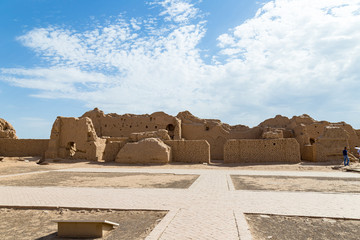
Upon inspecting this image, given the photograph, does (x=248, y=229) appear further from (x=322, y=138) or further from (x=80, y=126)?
(x=80, y=126)

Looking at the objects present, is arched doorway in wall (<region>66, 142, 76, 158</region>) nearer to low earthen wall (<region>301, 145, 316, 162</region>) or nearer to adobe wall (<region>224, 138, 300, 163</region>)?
adobe wall (<region>224, 138, 300, 163</region>)

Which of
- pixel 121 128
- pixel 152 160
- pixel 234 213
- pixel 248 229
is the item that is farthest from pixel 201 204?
pixel 121 128

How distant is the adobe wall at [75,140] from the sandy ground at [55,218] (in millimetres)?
15078

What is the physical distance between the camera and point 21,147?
939 inches

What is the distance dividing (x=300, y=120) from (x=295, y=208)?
25956 millimetres

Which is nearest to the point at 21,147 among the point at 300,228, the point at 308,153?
the point at 308,153

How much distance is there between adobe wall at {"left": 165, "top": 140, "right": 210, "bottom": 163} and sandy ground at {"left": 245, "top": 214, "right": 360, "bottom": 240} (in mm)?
13708

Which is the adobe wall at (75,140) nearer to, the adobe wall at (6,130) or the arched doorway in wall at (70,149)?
the arched doorway in wall at (70,149)

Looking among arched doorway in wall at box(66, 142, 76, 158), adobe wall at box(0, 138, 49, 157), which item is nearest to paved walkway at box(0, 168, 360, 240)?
arched doorway in wall at box(66, 142, 76, 158)

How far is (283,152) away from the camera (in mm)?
18156

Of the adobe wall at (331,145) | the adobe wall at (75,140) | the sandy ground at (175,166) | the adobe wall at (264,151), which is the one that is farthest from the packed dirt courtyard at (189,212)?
the adobe wall at (75,140)

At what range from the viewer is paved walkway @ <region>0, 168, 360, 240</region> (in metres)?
4.10

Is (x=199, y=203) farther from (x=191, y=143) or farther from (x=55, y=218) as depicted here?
(x=191, y=143)

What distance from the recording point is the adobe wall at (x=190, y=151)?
736 inches
